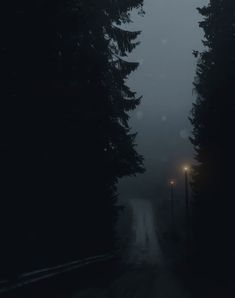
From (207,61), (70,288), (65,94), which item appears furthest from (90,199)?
(207,61)

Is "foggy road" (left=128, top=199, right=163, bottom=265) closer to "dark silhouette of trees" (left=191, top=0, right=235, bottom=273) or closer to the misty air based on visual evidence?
the misty air

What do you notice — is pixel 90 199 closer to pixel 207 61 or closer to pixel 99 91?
pixel 99 91

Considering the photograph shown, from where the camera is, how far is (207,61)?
29.2m

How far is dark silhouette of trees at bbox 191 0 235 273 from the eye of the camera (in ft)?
81.5

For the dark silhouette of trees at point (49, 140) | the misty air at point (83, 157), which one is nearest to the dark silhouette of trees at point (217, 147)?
the misty air at point (83, 157)

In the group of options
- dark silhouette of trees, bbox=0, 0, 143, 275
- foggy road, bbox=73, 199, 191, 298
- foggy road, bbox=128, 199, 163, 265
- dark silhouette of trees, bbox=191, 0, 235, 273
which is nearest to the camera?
dark silhouette of trees, bbox=0, 0, 143, 275

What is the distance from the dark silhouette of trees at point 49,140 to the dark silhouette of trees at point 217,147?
19.0 ft

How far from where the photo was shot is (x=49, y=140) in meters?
15.5

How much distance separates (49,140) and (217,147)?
12359 mm

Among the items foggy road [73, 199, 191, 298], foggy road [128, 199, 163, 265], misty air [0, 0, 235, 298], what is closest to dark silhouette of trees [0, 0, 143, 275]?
misty air [0, 0, 235, 298]

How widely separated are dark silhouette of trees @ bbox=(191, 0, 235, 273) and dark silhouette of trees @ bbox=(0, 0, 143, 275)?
5788 millimetres

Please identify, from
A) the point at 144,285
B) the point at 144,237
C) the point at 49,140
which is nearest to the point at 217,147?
the point at 144,285

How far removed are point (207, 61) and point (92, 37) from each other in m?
8.45

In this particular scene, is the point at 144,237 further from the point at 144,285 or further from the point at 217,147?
the point at 144,285
